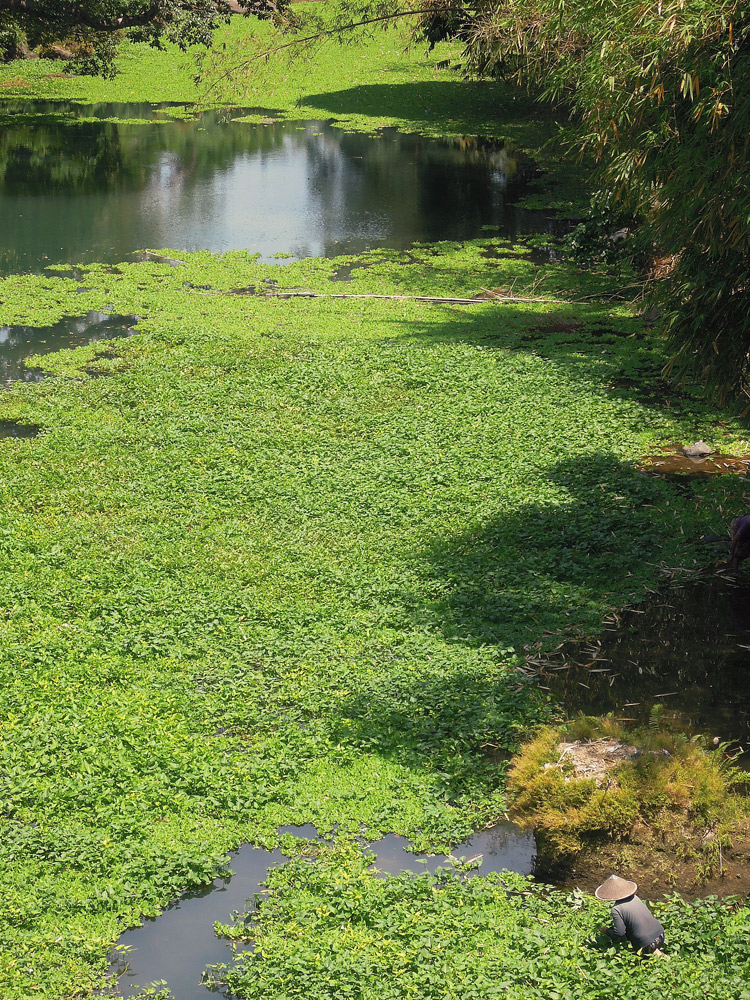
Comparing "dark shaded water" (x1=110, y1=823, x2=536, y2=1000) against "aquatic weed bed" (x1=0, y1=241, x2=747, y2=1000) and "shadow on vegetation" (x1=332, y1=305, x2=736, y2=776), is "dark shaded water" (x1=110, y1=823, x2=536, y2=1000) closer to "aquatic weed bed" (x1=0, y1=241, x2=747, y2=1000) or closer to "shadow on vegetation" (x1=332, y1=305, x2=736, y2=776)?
"aquatic weed bed" (x1=0, y1=241, x2=747, y2=1000)

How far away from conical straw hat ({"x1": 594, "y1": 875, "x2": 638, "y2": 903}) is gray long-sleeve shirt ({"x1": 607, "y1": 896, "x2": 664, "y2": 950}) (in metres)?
0.07

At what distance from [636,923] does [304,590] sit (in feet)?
14.8

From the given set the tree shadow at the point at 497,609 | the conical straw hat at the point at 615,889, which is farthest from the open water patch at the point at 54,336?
the conical straw hat at the point at 615,889

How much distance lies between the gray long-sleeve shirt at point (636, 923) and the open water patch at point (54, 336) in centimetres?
1175

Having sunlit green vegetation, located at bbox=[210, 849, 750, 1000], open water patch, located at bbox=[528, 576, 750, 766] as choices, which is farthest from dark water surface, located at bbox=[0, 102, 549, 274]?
sunlit green vegetation, located at bbox=[210, 849, 750, 1000]

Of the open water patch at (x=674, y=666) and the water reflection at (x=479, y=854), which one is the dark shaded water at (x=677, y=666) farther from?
the water reflection at (x=479, y=854)

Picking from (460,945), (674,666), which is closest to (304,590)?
(674,666)

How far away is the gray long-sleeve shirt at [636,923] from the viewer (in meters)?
5.48

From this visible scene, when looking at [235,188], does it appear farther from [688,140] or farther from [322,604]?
[688,140]

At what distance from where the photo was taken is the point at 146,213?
78.0ft

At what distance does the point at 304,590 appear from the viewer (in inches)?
363

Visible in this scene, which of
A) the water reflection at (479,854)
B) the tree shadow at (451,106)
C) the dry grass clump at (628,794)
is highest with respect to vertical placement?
the tree shadow at (451,106)

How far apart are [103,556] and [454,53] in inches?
1720

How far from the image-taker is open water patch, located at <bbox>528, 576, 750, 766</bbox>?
307 inches
